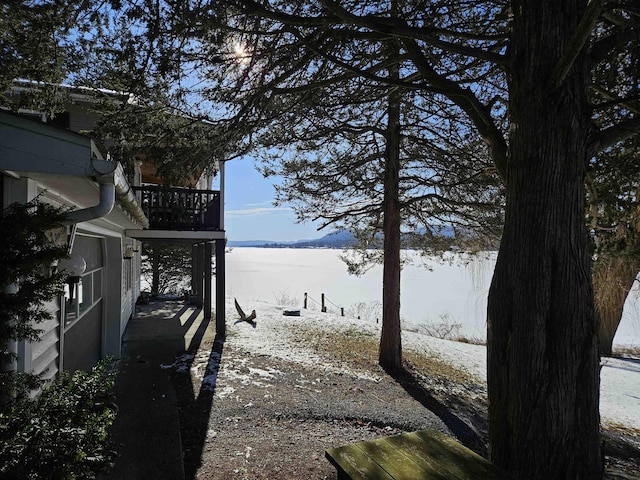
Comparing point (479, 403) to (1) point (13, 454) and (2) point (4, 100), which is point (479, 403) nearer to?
(1) point (13, 454)

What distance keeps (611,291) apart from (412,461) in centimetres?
1443

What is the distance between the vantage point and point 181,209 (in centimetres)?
977

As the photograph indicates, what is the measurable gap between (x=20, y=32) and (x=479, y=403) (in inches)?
354

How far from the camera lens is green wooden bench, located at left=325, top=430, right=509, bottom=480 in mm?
2365

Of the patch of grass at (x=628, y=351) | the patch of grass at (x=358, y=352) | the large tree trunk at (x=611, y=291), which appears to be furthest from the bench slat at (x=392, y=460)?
the patch of grass at (x=628, y=351)

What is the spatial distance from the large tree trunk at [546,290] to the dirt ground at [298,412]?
2.04 metres

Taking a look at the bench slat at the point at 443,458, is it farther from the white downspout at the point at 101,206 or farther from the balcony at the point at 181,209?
the balcony at the point at 181,209

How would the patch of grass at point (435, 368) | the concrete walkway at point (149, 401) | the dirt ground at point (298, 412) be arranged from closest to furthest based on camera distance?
the concrete walkway at point (149, 401) → the dirt ground at point (298, 412) → the patch of grass at point (435, 368)

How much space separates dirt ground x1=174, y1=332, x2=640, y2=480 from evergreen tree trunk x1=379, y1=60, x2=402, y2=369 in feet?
2.07

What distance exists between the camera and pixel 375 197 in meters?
10.2

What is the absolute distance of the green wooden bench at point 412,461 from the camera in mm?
2365

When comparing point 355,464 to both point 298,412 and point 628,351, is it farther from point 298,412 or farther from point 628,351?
point 628,351

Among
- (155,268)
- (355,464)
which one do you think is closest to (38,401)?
(355,464)

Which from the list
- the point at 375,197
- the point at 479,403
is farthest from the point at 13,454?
the point at 375,197
